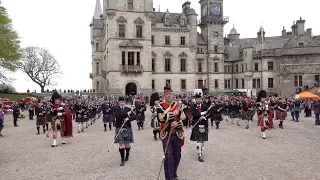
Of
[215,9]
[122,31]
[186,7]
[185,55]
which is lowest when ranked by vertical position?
[185,55]

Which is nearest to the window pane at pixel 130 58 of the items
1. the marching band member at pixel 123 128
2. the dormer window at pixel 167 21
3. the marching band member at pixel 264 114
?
the dormer window at pixel 167 21

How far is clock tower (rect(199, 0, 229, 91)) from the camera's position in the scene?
194 ft

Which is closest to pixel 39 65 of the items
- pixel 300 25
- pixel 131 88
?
pixel 131 88

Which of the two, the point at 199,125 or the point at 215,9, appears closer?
the point at 199,125

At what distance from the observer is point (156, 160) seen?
10031mm

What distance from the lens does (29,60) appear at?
72.7 meters

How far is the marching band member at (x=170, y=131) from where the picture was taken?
23.3 feet

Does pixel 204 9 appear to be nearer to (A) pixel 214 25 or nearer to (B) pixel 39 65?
(A) pixel 214 25

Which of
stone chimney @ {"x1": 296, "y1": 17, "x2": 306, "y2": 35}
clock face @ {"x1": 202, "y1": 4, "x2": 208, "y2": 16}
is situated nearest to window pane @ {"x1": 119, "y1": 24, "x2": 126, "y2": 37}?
clock face @ {"x1": 202, "y1": 4, "x2": 208, "y2": 16}

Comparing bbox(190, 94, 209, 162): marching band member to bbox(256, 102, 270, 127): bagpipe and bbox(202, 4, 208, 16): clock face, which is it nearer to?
bbox(256, 102, 270, 127): bagpipe

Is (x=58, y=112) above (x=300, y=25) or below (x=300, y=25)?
below

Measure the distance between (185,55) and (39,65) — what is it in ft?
124

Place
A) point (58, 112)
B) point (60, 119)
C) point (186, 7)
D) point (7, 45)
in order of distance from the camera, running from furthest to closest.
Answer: point (186, 7)
point (7, 45)
point (60, 119)
point (58, 112)

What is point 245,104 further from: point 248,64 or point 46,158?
point 248,64
